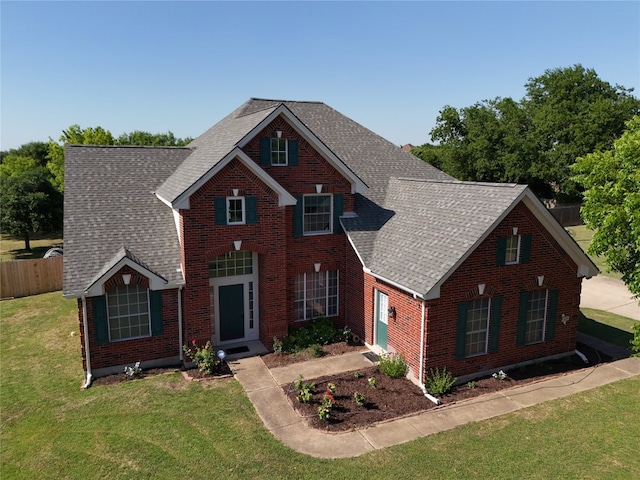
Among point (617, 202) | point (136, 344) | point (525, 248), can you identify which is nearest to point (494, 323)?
point (525, 248)

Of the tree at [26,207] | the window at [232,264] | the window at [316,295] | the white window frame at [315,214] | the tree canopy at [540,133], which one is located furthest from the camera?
the tree canopy at [540,133]

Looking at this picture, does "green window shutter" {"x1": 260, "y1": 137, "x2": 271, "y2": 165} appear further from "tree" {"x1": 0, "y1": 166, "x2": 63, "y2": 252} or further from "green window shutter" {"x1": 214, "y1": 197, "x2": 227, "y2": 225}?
"tree" {"x1": 0, "y1": 166, "x2": 63, "y2": 252}

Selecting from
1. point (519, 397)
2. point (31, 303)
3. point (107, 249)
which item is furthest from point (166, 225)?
point (519, 397)

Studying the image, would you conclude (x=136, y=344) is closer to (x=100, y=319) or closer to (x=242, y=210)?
(x=100, y=319)

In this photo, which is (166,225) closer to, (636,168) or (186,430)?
(186,430)

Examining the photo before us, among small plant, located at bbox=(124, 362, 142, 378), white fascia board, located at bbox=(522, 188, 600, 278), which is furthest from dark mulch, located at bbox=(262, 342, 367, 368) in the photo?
white fascia board, located at bbox=(522, 188, 600, 278)

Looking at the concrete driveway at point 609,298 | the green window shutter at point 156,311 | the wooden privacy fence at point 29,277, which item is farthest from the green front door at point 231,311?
the concrete driveway at point 609,298

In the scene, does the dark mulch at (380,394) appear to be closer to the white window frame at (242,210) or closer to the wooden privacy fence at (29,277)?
the white window frame at (242,210)
